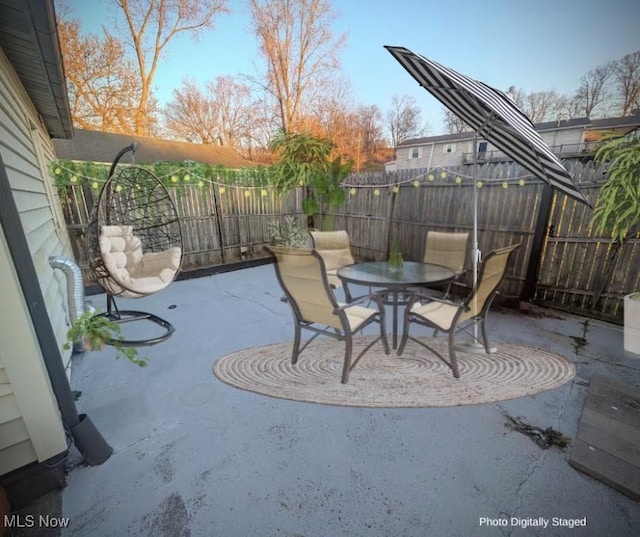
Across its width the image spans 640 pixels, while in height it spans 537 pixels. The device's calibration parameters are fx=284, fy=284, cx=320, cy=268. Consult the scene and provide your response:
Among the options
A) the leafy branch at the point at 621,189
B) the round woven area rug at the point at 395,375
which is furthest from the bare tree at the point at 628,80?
the round woven area rug at the point at 395,375

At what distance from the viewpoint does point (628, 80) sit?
528 inches

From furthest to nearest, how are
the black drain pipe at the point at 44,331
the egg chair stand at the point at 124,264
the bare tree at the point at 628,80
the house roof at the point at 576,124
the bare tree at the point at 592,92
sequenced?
1. the house roof at the point at 576,124
2. the bare tree at the point at 592,92
3. the bare tree at the point at 628,80
4. the egg chair stand at the point at 124,264
5. the black drain pipe at the point at 44,331

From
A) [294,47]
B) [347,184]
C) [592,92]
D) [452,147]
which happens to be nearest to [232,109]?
[294,47]

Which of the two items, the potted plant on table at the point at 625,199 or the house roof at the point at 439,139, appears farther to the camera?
the house roof at the point at 439,139

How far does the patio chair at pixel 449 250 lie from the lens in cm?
334

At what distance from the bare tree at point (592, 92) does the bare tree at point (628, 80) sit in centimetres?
33

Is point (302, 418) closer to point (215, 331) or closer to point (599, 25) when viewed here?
point (215, 331)

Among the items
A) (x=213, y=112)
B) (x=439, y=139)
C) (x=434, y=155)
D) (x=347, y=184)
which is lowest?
(x=347, y=184)

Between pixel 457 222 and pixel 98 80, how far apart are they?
1279 cm

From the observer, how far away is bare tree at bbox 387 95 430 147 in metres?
17.5

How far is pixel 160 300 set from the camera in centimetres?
394

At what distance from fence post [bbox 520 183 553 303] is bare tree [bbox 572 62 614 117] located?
16945mm

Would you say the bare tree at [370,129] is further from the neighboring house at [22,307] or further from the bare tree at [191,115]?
the neighboring house at [22,307]

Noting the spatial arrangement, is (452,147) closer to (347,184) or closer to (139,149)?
(347,184)
